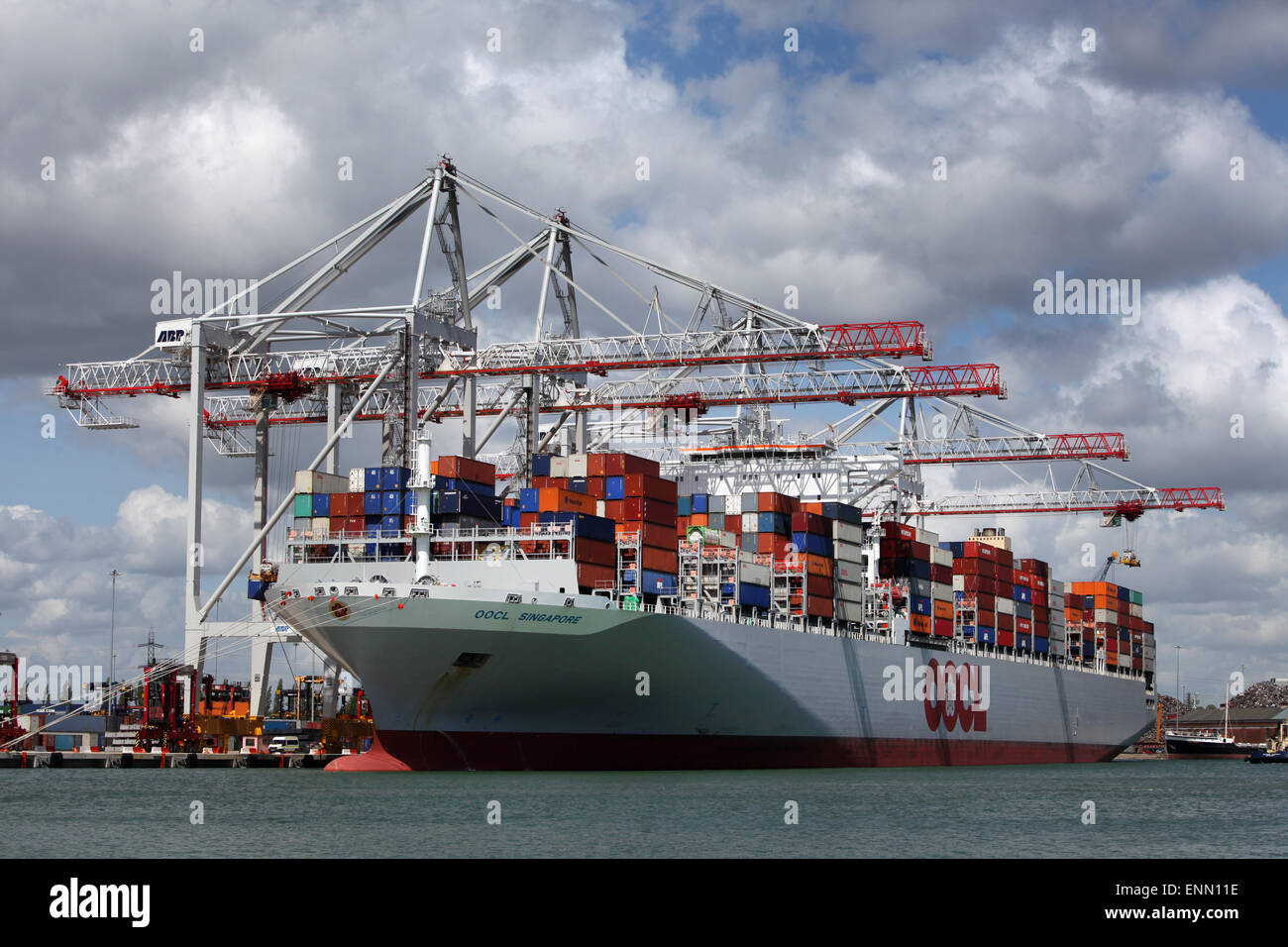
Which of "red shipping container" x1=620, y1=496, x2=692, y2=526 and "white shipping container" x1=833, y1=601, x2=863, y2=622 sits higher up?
"red shipping container" x1=620, y1=496, x2=692, y2=526

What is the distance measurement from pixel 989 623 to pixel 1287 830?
35.4 m

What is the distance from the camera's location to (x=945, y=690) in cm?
6550

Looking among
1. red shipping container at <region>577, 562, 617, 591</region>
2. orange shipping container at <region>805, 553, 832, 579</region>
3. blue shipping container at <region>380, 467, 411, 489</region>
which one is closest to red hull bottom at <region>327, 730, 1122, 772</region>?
red shipping container at <region>577, 562, 617, 591</region>

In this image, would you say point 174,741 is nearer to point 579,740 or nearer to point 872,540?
point 579,740

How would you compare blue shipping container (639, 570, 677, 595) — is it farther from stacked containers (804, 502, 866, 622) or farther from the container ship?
stacked containers (804, 502, 866, 622)

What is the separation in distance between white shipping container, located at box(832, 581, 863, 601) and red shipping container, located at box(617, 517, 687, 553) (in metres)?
11.8

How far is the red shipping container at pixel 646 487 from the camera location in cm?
4662

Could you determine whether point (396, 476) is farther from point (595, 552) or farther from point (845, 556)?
point (845, 556)

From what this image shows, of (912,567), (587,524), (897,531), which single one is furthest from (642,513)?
(912,567)

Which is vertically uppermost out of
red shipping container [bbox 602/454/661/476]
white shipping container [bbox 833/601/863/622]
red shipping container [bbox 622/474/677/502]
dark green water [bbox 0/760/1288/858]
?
red shipping container [bbox 602/454/661/476]

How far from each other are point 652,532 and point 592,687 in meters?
6.01

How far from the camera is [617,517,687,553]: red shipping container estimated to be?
46.5 metres

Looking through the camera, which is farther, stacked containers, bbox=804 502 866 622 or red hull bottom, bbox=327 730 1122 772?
stacked containers, bbox=804 502 866 622
